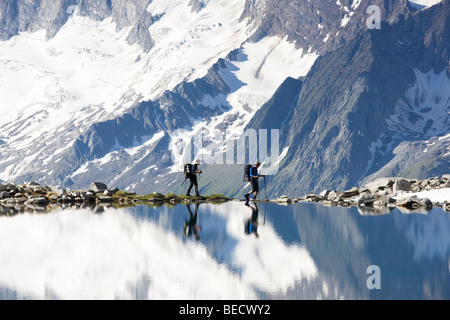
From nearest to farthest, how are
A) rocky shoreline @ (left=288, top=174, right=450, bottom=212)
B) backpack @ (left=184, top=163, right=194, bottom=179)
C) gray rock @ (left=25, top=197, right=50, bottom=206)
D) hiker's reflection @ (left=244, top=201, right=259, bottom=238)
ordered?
hiker's reflection @ (left=244, top=201, right=259, bottom=238), rocky shoreline @ (left=288, top=174, right=450, bottom=212), backpack @ (left=184, top=163, right=194, bottom=179), gray rock @ (left=25, top=197, right=50, bottom=206)

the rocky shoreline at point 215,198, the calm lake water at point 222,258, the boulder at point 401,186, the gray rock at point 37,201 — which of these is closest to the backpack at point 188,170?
the rocky shoreline at point 215,198

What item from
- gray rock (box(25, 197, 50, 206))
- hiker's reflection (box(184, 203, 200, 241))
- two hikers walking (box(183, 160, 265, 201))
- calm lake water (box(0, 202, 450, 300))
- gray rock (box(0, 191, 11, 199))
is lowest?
calm lake water (box(0, 202, 450, 300))

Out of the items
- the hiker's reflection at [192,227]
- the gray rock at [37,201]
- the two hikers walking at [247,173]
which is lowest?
the hiker's reflection at [192,227]

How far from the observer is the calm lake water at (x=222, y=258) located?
2306cm

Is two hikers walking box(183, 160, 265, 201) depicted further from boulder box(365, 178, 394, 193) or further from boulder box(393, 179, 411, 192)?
boulder box(365, 178, 394, 193)

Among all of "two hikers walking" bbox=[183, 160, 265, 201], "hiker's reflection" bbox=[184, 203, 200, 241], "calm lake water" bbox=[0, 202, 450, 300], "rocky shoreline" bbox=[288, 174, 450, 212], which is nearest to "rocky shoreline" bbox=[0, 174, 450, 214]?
"rocky shoreline" bbox=[288, 174, 450, 212]

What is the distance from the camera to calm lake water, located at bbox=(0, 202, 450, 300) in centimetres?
2306

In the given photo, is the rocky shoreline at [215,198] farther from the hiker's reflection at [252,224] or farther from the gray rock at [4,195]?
the hiker's reflection at [252,224]

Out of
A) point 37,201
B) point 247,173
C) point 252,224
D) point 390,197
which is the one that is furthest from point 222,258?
point 390,197

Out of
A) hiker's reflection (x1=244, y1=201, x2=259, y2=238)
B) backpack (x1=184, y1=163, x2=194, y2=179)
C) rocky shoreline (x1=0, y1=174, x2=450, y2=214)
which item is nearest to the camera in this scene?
hiker's reflection (x1=244, y1=201, x2=259, y2=238)

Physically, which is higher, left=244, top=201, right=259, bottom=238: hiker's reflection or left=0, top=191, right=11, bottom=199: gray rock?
left=0, top=191, right=11, bottom=199: gray rock
